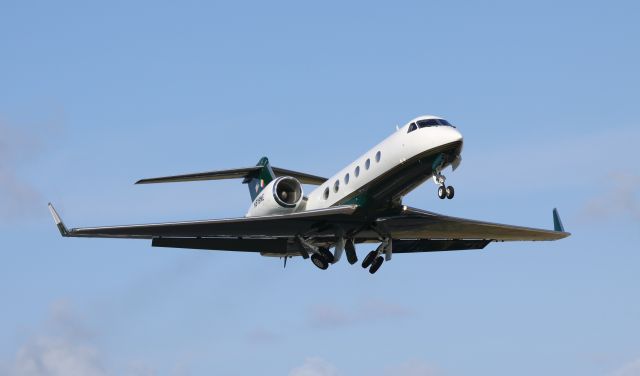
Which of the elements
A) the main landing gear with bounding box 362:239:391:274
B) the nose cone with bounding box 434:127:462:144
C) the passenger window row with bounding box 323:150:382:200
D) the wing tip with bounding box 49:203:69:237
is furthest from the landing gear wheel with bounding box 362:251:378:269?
the wing tip with bounding box 49:203:69:237

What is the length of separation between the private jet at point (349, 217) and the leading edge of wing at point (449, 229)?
1.7 inches

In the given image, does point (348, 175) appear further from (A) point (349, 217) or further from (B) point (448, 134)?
(B) point (448, 134)

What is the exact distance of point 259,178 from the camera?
41.4 meters

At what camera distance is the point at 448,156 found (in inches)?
1318

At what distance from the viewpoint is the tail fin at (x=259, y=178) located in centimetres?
4103

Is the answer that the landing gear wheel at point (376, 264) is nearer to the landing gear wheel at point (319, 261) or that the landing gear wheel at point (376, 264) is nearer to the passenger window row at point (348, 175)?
the landing gear wheel at point (319, 261)

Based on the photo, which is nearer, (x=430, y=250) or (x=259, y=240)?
(x=259, y=240)

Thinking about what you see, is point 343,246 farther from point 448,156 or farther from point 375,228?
point 448,156

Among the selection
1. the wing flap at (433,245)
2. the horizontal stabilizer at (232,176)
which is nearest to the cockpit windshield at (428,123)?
the wing flap at (433,245)

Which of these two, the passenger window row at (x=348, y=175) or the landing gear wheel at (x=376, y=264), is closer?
the passenger window row at (x=348, y=175)

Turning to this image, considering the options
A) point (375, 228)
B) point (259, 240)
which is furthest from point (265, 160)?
point (375, 228)

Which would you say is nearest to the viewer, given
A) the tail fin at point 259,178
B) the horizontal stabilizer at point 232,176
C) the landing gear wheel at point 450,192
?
the landing gear wheel at point 450,192

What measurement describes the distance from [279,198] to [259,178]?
4.38 metres

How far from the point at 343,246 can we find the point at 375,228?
124cm
